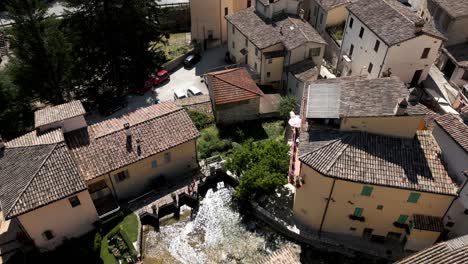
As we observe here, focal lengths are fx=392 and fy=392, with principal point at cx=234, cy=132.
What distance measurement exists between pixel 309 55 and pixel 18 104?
4044cm

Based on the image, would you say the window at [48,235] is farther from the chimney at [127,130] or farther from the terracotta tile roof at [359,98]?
the terracotta tile roof at [359,98]

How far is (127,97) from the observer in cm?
6047

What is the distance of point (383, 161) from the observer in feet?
119

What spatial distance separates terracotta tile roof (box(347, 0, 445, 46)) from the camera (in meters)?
49.3

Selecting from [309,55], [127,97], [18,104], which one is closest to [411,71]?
[309,55]

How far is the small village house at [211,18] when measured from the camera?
222 ft

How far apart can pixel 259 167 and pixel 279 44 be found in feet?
74.0

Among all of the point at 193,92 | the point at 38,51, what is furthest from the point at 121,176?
the point at 193,92

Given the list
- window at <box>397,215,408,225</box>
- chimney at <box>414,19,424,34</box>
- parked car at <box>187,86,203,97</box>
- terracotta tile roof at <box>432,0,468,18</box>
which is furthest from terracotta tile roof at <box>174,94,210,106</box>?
terracotta tile roof at <box>432,0,468,18</box>

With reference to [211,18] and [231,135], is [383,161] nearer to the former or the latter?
[231,135]

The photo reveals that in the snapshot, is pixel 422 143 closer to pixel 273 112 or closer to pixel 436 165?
pixel 436 165

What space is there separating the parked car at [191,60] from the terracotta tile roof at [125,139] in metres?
22.1

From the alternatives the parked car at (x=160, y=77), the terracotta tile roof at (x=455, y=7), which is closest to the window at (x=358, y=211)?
the terracotta tile roof at (x=455, y=7)

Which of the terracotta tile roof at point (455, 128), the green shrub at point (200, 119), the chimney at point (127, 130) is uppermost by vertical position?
the terracotta tile roof at point (455, 128)
